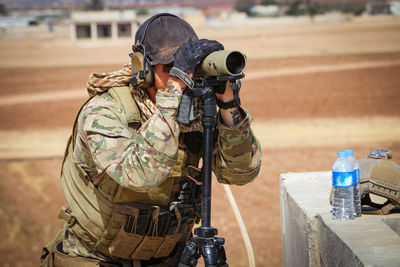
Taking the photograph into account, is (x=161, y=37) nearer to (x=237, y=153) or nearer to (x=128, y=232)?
(x=237, y=153)

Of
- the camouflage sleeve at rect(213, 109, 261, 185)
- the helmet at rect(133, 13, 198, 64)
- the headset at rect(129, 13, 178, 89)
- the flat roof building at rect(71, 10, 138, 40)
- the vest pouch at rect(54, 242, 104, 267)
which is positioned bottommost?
the vest pouch at rect(54, 242, 104, 267)

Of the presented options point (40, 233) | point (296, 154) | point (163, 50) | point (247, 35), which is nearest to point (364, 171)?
point (163, 50)

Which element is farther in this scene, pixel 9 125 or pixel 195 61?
pixel 9 125

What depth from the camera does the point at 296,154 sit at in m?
10.4

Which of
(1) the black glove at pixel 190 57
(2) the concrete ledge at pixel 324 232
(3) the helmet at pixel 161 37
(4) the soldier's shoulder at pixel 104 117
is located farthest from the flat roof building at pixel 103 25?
(1) the black glove at pixel 190 57

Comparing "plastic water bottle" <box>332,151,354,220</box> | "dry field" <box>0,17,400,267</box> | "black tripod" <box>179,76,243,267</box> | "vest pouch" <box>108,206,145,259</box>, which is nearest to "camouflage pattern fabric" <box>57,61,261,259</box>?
"black tripod" <box>179,76,243,267</box>

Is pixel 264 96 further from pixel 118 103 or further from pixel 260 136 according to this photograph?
pixel 118 103

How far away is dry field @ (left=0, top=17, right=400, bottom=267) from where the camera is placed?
7.09 metres

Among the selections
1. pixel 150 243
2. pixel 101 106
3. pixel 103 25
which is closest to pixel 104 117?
pixel 101 106

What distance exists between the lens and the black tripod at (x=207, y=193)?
2.36 metres

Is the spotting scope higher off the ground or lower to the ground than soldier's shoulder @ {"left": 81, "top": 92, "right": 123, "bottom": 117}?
higher

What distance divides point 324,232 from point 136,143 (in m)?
1.19

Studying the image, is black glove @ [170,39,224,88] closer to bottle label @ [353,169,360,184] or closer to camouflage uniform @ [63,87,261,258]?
camouflage uniform @ [63,87,261,258]

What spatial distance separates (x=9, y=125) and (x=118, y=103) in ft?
42.1
